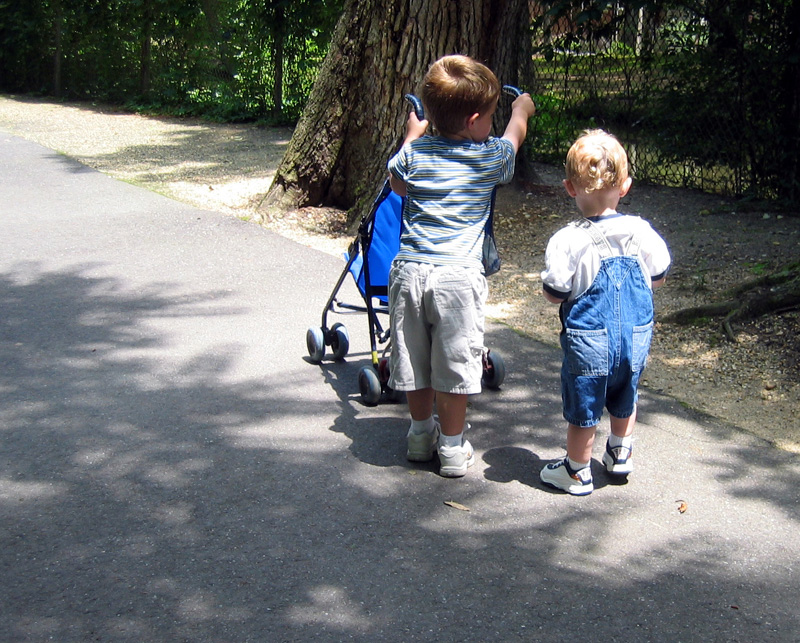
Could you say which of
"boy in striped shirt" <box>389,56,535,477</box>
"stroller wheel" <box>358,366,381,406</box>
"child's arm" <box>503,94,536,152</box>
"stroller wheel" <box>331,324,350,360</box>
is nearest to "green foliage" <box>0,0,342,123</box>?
"stroller wheel" <box>331,324,350,360</box>

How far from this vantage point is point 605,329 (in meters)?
3.40

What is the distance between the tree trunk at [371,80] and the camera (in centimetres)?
740

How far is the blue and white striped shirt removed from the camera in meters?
3.62

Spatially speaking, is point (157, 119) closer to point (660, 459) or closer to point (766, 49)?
point (766, 49)

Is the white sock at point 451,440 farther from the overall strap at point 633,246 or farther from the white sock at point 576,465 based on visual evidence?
the overall strap at point 633,246

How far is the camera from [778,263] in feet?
22.3

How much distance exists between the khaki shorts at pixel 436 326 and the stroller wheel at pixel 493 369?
959 millimetres

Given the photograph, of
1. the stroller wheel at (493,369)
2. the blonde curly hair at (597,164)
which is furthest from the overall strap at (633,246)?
the stroller wheel at (493,369)

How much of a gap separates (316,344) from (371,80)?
3.61 metres

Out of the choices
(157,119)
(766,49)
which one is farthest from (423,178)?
(157,119)

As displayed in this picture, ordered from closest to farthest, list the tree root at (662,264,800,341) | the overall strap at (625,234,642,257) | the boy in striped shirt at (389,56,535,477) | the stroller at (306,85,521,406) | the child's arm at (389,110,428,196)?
the overall strap at (625,234,642,257) < the boy in striped shirt at (389,56,535,477) < the child's arm at (389,110,428,196) < the stroller at (306,85,521,406) < the tree root at (662,264,800,341)

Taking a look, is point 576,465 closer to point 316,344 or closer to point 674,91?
point 316,344

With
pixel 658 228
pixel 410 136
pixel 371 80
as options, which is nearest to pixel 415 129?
pixel 410 136

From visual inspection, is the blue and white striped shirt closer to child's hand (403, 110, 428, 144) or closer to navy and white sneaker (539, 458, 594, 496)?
child's hand (403, 110, 428, 144)
